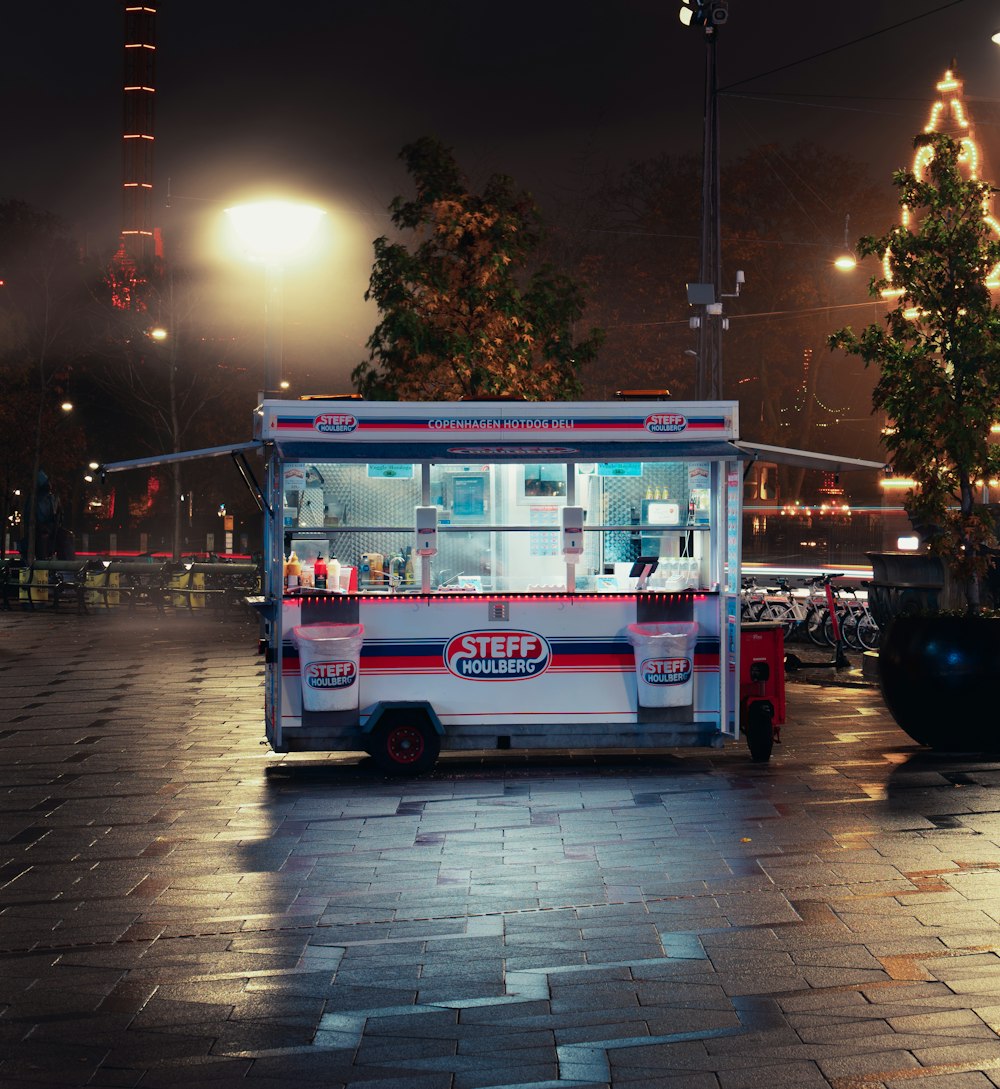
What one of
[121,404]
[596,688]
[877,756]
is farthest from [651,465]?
[121,404]

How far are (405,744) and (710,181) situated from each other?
57.3 ft

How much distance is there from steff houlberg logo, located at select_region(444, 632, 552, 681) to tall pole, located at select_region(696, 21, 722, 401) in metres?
15.3

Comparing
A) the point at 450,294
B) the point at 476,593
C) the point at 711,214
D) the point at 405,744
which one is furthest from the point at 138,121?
the point at 405,744

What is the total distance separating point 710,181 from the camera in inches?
1038

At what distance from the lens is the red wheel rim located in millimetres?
11422

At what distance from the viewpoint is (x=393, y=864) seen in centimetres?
830

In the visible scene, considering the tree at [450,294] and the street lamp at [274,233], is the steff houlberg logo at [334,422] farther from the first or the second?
the tree at [450,294]

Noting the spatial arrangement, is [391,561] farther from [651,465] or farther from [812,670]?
[812,670]

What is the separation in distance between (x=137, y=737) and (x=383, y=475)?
11.6ft

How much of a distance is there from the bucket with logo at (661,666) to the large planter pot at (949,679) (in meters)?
1.76

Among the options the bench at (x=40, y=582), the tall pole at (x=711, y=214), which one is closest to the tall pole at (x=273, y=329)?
the tall pole at (x=711, y=214)

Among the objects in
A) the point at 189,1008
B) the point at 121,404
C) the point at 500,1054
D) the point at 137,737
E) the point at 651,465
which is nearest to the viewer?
the point at 500,1054

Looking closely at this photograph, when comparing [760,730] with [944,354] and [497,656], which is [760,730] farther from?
[944,354]

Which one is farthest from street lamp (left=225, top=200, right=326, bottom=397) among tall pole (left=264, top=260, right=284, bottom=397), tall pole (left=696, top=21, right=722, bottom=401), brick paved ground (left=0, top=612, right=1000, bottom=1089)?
tall pole (left=696, top=21, right=722, bottom=401)
